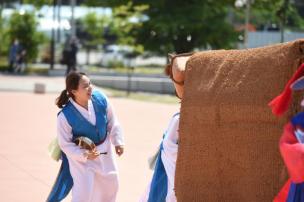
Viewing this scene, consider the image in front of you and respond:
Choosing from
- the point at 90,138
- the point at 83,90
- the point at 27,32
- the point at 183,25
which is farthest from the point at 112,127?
the point at 27,32

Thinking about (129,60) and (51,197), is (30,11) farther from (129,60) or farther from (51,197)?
(51,197)

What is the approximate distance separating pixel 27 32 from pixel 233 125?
31298mm

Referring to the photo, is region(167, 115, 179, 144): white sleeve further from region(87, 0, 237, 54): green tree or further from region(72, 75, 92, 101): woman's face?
region(87, 0, 237, 54): green tree

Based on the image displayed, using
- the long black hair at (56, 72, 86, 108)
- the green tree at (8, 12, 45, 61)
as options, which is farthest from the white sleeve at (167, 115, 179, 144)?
the green tree at (8, 12, 45, 61)

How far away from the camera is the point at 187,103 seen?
16.7ft

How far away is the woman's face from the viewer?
662 cm

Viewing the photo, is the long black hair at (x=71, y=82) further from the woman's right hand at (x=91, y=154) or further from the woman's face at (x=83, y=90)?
the woman's right hand at (x=91, y=154)

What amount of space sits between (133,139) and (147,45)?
2142cm

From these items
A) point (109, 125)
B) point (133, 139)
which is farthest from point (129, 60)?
point (109, 125)

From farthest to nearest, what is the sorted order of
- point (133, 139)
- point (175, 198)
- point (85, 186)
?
point (133, 139), point (85, 186), point (175, 198)

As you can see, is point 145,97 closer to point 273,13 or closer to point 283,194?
point 273,13

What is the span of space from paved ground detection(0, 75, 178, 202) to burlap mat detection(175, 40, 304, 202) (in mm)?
3381

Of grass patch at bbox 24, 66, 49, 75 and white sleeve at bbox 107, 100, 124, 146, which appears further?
grass patch at bbox 24, 66, 49, 75

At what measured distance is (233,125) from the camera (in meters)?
4.69
